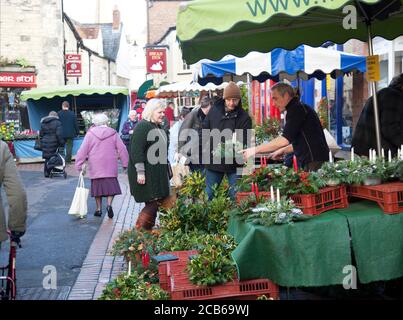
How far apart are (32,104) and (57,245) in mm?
15682

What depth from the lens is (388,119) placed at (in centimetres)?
644

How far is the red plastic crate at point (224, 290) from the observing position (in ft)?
13.5

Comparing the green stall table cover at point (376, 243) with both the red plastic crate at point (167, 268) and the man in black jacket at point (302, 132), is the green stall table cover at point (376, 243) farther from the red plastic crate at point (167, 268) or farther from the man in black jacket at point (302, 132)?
the man in black jacket at point (302, 132)

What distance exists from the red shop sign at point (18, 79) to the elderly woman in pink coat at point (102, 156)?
16035 millimetres

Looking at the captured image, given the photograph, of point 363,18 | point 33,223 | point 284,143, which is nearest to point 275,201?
point 284,143

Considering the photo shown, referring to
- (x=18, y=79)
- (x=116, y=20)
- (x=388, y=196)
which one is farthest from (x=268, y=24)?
(x=116, y=20)

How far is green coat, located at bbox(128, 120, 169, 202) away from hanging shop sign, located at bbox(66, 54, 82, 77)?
71.3 feet

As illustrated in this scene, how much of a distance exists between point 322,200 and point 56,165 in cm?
1351

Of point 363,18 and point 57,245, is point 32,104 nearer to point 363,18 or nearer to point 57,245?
point 57,245

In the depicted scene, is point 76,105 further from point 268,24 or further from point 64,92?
point 268,24

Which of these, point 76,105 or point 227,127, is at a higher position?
point 76,105

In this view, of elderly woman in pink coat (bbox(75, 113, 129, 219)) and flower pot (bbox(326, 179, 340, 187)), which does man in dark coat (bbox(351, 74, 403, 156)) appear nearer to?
flower pot (bbox(326, 179, 340, 187))

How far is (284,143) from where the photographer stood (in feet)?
18.4
